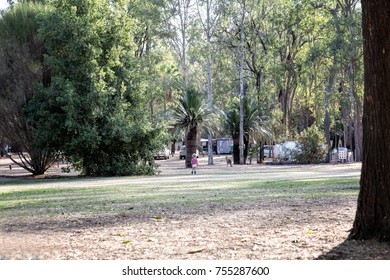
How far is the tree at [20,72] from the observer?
105ft

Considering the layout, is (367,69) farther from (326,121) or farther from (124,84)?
(326,121)

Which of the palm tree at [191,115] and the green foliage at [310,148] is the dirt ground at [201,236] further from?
the green foliage at [310,148]

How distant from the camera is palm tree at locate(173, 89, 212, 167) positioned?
42469 mm

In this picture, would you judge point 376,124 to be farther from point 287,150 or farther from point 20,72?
point 287,150

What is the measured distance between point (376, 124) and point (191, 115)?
117 feet

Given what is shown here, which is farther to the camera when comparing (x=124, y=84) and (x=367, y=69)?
(x=124, y=84)

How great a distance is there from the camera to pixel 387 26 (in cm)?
679

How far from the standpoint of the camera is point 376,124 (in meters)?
6.83

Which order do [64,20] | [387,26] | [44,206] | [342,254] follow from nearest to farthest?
[342,254] < [387,26] < [44,206] < [64,20]

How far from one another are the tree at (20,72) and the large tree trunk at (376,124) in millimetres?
25939

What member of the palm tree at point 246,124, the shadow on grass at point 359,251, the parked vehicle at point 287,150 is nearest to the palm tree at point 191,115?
the palm tree at point 246,124

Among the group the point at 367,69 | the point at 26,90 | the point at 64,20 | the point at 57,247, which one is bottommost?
the point at 57,247

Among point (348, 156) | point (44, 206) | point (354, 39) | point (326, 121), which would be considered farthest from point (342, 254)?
point (326, 121)

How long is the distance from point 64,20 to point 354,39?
20.0m
